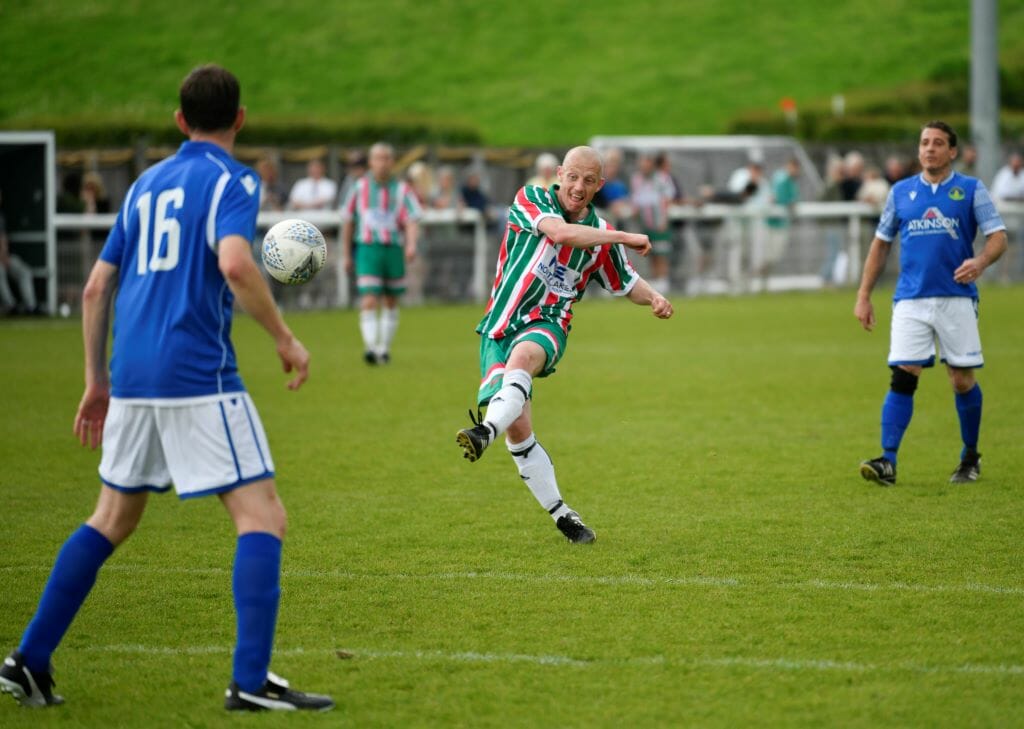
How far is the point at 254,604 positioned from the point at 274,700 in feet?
1.13

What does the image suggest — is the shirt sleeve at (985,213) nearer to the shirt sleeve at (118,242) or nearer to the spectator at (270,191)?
the shirt sleeve at (118,242)

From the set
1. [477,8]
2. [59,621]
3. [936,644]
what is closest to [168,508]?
[59,621]

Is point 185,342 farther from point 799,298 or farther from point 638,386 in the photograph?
point 799,298

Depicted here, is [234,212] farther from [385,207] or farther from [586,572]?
[385,207]

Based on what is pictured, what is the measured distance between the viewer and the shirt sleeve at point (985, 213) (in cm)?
923

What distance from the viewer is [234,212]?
4.85 metres

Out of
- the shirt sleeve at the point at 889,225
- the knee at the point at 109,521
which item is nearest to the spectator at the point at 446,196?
the shirt sleeve at the point at 889,225

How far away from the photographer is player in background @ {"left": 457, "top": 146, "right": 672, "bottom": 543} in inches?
291

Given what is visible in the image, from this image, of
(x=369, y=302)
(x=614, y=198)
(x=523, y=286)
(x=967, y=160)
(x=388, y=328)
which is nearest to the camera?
(x=523, y=286)

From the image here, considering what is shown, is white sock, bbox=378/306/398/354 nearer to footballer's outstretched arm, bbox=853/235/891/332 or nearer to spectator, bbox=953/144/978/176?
footballer's outstretched arm, bbox=853/235/891/332

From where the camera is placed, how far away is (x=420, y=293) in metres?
25.6

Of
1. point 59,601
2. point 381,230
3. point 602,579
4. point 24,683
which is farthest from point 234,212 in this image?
point 381,230

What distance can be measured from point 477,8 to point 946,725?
5294 centimetres

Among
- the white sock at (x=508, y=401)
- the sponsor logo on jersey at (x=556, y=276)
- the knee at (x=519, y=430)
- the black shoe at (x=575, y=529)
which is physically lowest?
the black shoe at (x=575, y=529)
